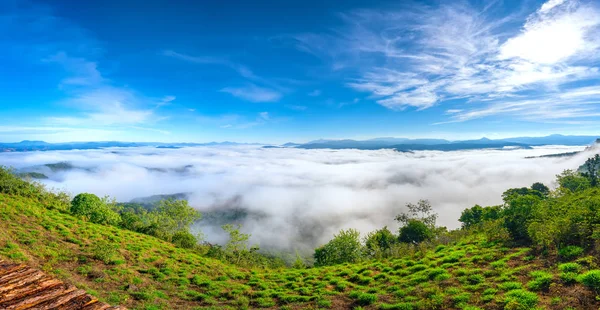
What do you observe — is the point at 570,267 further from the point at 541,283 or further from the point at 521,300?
the point at 521,300

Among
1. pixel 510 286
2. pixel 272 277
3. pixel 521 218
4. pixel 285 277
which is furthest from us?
pixel 521 218

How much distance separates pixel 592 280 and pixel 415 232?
70865 millimetres

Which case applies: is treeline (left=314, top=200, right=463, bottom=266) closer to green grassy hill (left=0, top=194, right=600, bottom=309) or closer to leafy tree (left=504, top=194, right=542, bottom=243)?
leafy tree (left=504, top=194, right=542, bottom=243)

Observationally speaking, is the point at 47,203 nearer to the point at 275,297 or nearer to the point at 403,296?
the point at 275,297

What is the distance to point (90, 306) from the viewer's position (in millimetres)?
5867

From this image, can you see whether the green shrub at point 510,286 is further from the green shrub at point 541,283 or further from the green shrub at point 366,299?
the green shrub at point 366,299

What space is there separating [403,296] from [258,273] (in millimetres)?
16781

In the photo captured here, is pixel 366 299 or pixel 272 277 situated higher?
pixel 366 299

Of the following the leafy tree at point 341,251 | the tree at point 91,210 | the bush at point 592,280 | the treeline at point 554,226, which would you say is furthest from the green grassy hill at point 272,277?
the leafy tree at point 341,251

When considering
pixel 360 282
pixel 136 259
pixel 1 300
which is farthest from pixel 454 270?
pixel 136 259

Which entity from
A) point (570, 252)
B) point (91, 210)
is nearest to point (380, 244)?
point (570, 252)

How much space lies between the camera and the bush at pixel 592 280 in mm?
13742

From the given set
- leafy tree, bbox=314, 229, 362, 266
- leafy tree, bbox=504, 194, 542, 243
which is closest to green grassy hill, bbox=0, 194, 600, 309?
leafy tree, bbox=504, 194, 542, 243

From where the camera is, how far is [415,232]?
7931 centimetres
